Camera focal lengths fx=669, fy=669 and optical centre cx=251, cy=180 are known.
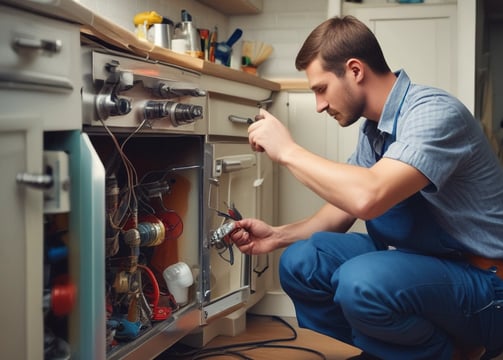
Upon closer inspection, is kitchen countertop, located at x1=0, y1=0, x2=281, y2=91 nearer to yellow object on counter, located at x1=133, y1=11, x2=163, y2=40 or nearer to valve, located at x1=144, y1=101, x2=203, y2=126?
valve, located at x1=144, y1=101, x2=203, y2=126

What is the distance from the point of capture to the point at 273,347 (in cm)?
210

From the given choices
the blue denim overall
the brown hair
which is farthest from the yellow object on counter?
the blue denim overall

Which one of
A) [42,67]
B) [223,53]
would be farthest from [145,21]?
[42,67]

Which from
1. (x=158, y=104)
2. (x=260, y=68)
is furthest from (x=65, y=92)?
(x=260, y=68)

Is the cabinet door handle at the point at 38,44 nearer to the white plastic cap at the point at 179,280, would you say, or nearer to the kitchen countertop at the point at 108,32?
the kitchen countertop at the point at 108,32

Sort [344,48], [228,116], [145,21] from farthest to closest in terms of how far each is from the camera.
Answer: [145,21]
[228,116]
[344,48]

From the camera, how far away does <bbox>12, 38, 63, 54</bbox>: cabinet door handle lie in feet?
2.95

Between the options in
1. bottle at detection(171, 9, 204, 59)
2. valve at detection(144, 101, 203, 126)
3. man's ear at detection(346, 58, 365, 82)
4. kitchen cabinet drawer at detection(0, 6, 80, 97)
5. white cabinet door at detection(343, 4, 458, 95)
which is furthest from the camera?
white cabinet door at detection(343, 4, 458, 95)

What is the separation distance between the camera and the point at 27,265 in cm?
94

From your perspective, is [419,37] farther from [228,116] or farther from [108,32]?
[108,32]

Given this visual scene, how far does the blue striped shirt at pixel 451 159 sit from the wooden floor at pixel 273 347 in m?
0.64

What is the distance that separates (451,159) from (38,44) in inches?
34.9

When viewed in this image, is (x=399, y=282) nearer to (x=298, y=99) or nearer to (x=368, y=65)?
(x=368, y=65)

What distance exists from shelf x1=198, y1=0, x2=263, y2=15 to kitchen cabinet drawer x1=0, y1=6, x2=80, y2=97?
1775 millimetres
